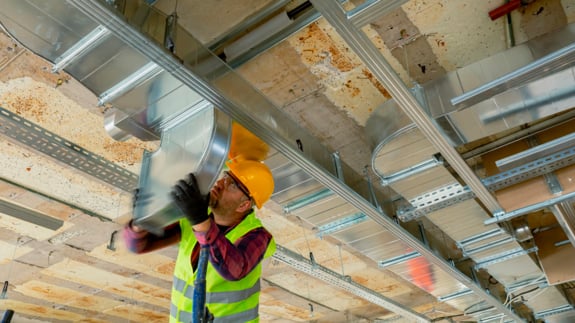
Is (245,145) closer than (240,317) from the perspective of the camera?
No

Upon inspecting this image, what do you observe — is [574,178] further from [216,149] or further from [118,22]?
[118,22]

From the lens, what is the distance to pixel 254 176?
7.02 ft

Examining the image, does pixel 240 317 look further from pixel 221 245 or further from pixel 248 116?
pixel 248 116

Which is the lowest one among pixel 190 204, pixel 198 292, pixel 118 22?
pixel 198 292

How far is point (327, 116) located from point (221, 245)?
128 cm

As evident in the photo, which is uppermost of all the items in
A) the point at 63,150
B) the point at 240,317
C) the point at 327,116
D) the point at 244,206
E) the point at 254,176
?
the point at 327,116

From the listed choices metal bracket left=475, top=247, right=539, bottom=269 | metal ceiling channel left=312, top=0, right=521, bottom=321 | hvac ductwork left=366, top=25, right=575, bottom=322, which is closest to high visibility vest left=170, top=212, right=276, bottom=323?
metal ceiling channel left=312, top=0, right=521, bottom=321

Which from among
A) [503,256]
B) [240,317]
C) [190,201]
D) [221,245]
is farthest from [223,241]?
[503,256]

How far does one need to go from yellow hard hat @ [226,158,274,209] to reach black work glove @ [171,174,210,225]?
22.7 inches

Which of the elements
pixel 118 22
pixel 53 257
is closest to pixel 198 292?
pixel 118 22

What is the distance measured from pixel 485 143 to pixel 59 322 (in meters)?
5.63

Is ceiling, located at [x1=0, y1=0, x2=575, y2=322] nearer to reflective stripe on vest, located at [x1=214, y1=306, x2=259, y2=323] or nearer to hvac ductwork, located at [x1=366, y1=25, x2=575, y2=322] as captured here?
hvac ductwork, located at [x1=366, y1=25, x2=575, y2=322]

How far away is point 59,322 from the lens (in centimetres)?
566

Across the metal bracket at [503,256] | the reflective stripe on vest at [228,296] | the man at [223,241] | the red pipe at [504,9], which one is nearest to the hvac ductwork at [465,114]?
the red pipe at [504,9]
